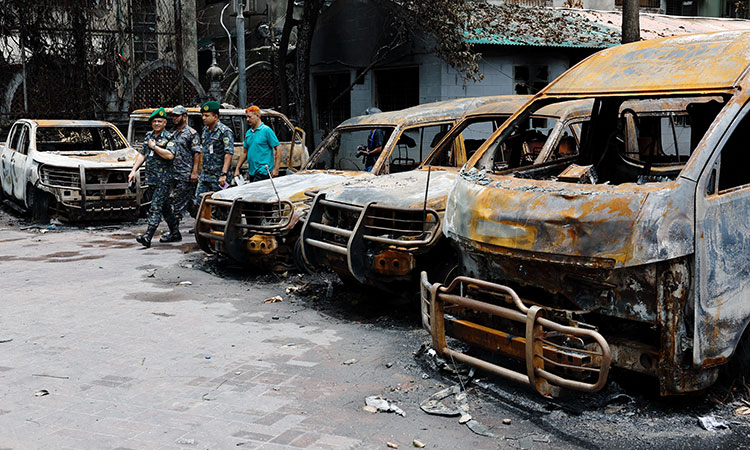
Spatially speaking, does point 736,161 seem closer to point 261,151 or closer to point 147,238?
point 261,151

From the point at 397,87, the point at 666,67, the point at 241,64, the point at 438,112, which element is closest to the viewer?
the point at 666,67

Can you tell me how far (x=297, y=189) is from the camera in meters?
8.31

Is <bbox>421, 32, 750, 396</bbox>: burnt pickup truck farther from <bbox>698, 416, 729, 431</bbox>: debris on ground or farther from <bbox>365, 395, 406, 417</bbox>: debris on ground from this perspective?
<bbox>365, 395, 406, 417</bbox>: debris on ground

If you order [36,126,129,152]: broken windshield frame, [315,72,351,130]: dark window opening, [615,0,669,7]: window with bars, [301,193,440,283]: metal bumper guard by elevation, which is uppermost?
[615,0,669,7]: window with bars

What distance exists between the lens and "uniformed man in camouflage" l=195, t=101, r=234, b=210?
10.3 meters

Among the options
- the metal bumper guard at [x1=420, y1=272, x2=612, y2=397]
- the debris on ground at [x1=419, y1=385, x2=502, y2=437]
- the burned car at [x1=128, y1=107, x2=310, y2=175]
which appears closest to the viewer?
the metal bumper guard at [x1=420, y1=272, x2=612, y2=397]

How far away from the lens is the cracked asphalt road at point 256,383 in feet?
14.1

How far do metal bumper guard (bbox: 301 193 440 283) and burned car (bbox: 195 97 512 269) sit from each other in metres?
0.81

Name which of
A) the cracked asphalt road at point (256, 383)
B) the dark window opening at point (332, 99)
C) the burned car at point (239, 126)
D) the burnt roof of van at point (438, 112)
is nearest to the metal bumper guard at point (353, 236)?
the cracked asphalt road at point (256, 383)

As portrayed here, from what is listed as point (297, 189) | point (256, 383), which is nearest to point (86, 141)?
point (297, 189)

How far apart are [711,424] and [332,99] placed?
1816cm

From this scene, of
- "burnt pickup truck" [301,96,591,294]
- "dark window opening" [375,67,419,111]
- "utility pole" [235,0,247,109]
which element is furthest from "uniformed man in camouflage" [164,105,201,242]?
"dark window opening" [375,67,419,111]

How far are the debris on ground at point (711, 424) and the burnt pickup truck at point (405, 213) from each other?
7.52 feet

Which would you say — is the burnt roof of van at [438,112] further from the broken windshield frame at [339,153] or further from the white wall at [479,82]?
the white wall at [479,82]
